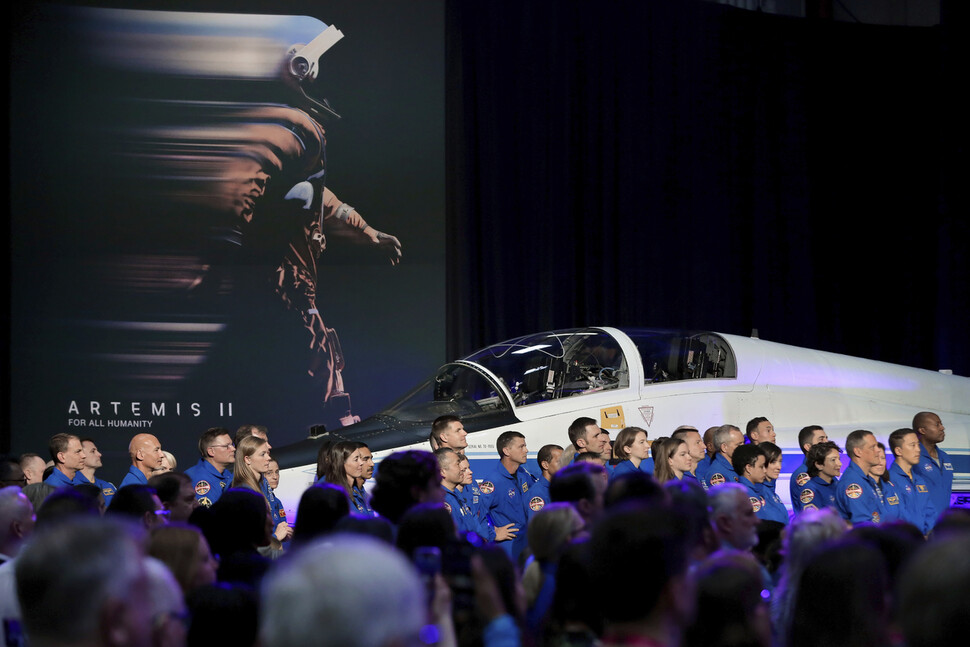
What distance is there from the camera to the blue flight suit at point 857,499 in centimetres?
738

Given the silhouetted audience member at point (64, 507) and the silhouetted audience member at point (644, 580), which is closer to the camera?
the silhouetted audience member at point (644, 580)

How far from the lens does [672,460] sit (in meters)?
7.16

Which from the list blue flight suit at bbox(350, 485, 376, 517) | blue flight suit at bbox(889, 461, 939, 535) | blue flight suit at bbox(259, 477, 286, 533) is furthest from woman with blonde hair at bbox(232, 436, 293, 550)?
blue flight suit at bbox(889, 461, 939, 535)

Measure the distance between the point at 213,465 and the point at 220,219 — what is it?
5.01 metres

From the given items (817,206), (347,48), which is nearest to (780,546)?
(347,48)

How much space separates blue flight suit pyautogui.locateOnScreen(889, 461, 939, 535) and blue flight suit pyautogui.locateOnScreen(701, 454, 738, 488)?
124 cm

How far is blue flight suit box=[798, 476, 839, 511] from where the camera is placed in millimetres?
7641

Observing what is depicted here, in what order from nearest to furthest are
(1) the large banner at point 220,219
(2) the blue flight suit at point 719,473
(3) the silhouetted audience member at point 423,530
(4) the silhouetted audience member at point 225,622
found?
(4) the silhouetted audience member at point 225,622 → (3) the silhouetted audience member at point 423,530 → (2) the blue flight suit at point 719,473 → (1) the large banner at point 220,219

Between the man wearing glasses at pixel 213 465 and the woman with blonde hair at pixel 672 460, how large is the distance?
10.1 ft

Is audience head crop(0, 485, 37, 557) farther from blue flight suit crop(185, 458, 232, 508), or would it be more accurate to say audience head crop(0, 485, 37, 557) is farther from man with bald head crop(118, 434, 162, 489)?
man with bald head crop(118, 434, 162, 489)

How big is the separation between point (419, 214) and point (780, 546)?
835 centimetres

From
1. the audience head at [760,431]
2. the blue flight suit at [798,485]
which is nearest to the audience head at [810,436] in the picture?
the audience head at [760,431]

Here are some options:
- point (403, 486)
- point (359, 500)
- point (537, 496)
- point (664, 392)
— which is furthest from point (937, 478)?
point (403, 486)

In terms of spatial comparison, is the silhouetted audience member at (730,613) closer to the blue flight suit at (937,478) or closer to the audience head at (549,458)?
the audience head at (549,458)
